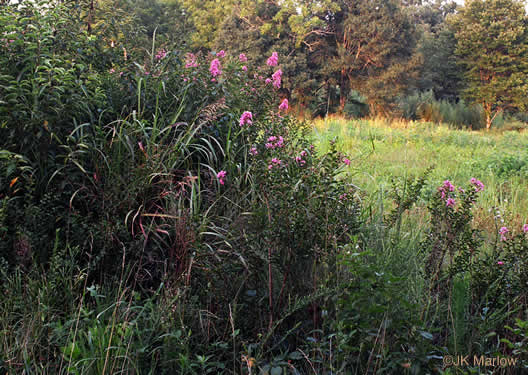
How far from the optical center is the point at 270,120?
3.90 meters

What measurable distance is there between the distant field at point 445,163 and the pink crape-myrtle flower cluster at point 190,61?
141 centimetres

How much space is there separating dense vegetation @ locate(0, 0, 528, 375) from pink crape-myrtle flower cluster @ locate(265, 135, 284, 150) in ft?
0.16

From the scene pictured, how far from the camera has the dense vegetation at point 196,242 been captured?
1848 millimetres

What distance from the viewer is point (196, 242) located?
7.56ft

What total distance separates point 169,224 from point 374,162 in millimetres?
5419

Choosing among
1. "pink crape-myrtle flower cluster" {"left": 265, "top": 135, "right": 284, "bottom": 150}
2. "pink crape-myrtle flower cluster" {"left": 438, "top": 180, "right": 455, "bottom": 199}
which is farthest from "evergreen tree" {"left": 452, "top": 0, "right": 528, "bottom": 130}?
"pink crape-myrtle flower cluster" {"left": 265, "top": 135, "right": 284, "bottom": 150}

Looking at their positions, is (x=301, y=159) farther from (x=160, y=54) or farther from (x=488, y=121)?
Result: (x=488, y=121)

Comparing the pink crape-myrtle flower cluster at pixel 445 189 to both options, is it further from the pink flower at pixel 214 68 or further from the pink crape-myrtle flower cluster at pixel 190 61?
the pink crape-myrtle flower cluster at pixel 190 61

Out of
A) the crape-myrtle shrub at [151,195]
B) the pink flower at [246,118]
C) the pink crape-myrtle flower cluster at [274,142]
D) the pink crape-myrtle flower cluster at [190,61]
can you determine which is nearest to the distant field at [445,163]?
the pink crape-myrtle flower cluster at [274,142]

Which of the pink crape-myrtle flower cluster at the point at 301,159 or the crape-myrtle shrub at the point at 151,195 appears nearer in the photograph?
the crape-myrtle shrub at the point at 151,195

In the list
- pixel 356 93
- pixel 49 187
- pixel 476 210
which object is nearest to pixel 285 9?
pixel 356 93

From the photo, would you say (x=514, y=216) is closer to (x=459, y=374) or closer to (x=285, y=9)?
(x=459, y=374)

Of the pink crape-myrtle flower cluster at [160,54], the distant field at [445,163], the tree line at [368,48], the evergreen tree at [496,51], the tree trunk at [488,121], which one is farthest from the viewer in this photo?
the evergreen tree at [496,51]

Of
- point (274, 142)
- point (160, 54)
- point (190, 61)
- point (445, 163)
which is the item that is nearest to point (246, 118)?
point (274, 142)
